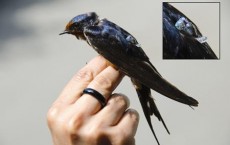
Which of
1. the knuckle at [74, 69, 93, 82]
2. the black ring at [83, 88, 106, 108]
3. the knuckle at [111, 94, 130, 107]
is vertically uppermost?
the knuckle at [74, 69, 93, 82]

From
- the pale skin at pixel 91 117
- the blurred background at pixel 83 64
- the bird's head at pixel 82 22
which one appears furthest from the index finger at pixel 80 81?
the blurred background at pixel 83 64

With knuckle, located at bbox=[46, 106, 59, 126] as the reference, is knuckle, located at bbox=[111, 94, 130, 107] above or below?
above

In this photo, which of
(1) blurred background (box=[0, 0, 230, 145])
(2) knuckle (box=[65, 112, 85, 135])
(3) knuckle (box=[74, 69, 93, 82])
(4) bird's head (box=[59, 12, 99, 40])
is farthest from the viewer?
(1) blurred background (box=[0, 0, 230, 145])

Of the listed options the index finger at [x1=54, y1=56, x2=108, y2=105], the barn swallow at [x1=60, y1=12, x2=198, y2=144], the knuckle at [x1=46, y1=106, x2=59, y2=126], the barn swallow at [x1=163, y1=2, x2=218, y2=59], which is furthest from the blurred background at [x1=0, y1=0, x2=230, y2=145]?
the knuckle at [x1=46, y1=106, x2=59, y2=126]

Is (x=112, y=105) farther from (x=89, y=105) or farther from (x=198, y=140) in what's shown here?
(x=198, y=140)

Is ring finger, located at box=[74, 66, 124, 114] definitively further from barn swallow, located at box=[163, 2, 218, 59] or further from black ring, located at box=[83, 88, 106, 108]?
barn swallow, located at box=[163, 2, 218, 59]

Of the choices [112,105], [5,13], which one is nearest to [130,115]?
[112,105]

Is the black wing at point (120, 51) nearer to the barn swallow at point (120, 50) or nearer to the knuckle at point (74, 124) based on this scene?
the barn swallow at point (120, 50)
